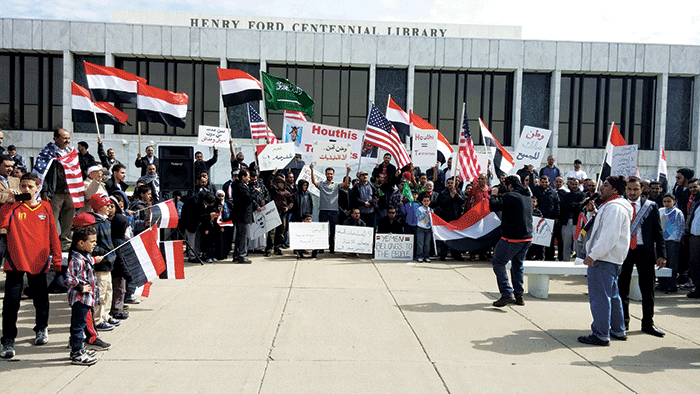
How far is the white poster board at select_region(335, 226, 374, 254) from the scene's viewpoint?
12945 millimetres

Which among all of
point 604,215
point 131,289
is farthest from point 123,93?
point 604,215

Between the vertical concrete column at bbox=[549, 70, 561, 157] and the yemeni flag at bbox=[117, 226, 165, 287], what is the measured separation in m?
25.2

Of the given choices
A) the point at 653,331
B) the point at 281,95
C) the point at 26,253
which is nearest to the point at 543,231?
the point at 653,331

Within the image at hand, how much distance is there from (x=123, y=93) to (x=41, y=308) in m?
8.02

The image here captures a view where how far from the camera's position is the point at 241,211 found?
40.2ft

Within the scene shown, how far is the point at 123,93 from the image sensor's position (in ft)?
41.2

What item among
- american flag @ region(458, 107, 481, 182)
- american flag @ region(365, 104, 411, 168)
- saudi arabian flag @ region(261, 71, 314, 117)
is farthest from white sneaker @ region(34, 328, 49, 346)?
american flag @ region(458, 107, 481, 182)

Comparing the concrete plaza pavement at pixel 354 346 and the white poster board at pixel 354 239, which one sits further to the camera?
the white poster board at pixel 354 239

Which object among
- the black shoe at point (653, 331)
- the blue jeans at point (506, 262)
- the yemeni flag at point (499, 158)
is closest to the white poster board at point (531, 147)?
the yemeni flag at point (499, 158)

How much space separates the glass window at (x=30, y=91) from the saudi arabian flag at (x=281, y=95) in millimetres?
17724

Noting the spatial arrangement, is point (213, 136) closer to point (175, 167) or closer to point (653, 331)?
point (175, 167)

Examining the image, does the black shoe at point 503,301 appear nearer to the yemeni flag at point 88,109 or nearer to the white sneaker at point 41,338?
the white sneaker at point 41,338

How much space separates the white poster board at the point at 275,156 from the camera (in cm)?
1339

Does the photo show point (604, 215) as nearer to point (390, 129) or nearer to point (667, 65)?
point (390, 129)
